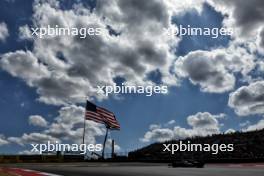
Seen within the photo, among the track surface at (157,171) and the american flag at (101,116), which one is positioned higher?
the american flag at (101,116)

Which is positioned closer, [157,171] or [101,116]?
[157,171]

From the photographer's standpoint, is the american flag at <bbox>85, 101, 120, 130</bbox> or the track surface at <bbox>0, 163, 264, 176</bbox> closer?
the track surface at <bbox>0, 163, 264, 176</bbox>

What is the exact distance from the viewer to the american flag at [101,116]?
42.8 meters

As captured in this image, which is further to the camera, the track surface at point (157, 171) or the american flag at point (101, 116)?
the american flag at point (101, 116)

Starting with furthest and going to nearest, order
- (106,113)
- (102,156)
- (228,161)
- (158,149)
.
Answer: (158,149) → (102,156) → (106,113) → (228,161)

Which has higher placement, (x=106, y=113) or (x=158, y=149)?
(x=106, y=113)

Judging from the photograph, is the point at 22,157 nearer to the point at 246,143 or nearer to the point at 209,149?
the point at 209,149

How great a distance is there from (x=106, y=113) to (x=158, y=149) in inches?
732

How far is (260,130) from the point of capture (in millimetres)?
55875

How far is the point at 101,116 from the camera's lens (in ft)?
144

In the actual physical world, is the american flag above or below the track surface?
above

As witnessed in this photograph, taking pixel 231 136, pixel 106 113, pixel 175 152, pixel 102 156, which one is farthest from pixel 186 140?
pixel 106 113

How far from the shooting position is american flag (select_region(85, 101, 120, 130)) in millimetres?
42844

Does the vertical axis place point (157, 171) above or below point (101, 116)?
below
